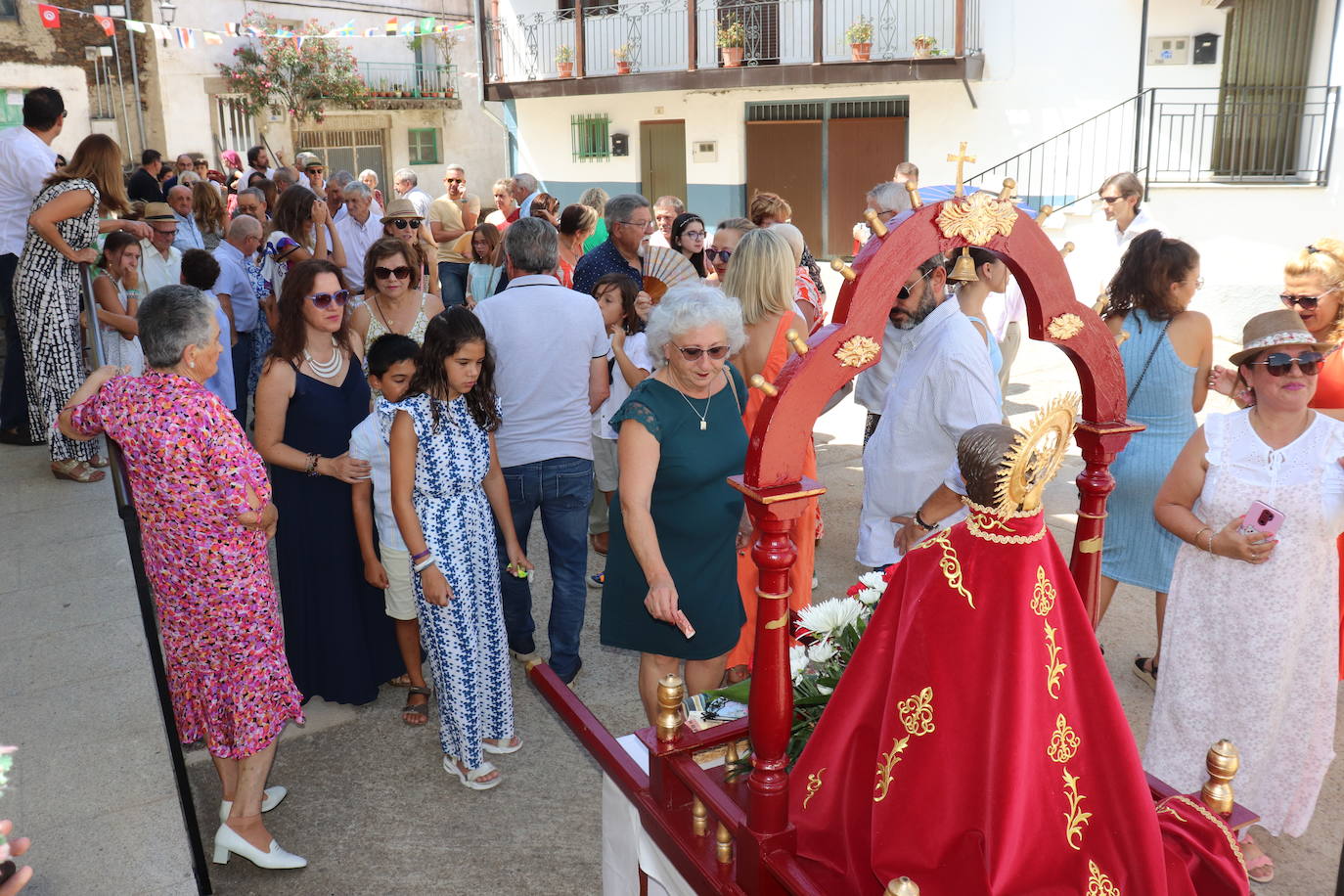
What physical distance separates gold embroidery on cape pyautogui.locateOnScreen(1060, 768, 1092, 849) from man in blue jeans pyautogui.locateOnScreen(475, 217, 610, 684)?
2.90 m

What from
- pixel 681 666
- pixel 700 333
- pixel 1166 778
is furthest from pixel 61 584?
pixel 1166 778

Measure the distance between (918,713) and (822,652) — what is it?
0.80 m

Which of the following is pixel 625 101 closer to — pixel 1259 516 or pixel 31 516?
pixel 31 516

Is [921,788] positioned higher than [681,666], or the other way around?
[921,788]

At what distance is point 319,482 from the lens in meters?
4.49

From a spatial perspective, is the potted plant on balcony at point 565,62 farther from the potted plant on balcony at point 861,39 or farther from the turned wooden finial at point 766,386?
the turned wooden finial at point 766,386

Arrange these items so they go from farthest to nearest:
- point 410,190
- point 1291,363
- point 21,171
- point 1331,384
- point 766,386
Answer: point 410,190 < point 21,171 < point 1331,384 < point 1291,363 < point 766,386

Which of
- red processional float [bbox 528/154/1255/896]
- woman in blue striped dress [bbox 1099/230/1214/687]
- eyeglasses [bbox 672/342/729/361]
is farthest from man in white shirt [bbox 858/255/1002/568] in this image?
red processional float [bbox 528/154/1255/896]

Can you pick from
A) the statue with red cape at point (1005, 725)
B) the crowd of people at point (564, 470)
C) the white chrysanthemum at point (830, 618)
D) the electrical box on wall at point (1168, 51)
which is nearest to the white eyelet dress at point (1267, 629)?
the crowd of people at point (564, 470)

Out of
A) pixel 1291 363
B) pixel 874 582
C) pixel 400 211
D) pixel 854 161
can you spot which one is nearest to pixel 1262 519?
pixel 1291 363

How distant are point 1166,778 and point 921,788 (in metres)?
2.32

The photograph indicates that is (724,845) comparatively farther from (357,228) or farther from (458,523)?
(357,228)

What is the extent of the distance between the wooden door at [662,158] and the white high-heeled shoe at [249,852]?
1770 cm

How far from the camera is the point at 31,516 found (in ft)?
19.0
